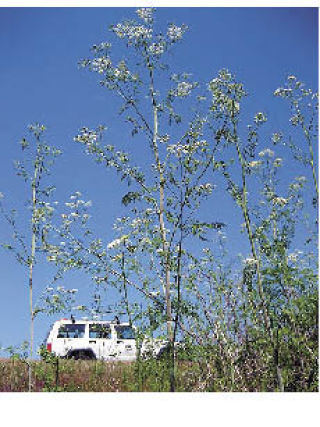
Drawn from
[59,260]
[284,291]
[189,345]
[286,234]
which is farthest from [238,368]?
[59,260]

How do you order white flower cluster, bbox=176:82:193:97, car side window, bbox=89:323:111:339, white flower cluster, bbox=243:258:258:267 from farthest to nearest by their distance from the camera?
white flower cluster, bbox=176:82:193:97 < car side window, bbox=89:323:111:339 < white flower cluster, bbox=243:258:258:267

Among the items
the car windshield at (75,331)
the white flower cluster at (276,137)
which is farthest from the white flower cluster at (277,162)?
the car windshield at (75,331)

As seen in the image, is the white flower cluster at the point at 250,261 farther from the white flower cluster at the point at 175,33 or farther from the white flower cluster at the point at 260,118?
the white flower cluster at the point at 175,33

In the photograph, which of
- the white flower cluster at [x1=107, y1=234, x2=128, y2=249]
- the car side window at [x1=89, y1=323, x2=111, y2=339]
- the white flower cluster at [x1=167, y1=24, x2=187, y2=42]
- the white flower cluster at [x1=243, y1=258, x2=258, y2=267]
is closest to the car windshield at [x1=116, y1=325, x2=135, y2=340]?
the car side window at [x1=89, y1=323, x2=111, y2=339]

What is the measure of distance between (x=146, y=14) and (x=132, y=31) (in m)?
0.18

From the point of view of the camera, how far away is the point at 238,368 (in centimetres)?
355

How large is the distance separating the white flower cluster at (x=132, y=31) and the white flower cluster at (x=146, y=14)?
0.08 meters

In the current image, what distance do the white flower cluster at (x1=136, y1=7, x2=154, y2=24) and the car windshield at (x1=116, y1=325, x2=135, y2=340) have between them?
7.66 feet

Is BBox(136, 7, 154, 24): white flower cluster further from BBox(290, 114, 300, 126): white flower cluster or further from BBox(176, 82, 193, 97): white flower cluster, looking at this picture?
BBox(290, 114, 300, 126): white flower cluster

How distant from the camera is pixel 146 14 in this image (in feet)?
14.7

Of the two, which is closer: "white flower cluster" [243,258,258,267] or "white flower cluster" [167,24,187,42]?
"white flower cluster" [243,258,258,267]

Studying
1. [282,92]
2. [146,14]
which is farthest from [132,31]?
[282,92]

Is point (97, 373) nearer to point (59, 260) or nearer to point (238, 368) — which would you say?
point (59, 260)

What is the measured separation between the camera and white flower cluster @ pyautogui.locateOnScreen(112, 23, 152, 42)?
14.6 feet
